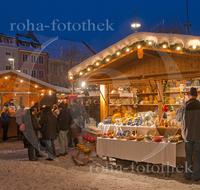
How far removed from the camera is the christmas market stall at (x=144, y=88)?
4328mm

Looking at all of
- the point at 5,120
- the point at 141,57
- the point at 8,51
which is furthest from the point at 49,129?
the point at 8,51

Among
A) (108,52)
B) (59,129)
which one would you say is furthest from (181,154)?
(59,129)

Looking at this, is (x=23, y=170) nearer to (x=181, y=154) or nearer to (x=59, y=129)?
(x=59, y=129)

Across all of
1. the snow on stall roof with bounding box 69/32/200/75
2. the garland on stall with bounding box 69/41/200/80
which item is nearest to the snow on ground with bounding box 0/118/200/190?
the garland on stall with bounding box 69/41/200/80

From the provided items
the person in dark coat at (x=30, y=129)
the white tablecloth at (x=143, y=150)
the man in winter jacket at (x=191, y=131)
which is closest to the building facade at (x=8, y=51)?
the person in dark coat at (x=30, y=129)

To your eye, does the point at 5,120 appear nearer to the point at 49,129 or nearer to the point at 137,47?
the point at 49,129

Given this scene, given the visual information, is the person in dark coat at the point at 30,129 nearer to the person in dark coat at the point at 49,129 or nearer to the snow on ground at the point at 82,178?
the person in dark coat at the point at 49,129

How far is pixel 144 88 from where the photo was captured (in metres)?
7.76

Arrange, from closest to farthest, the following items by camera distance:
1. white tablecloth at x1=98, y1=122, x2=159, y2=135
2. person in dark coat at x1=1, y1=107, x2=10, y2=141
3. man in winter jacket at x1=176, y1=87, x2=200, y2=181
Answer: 1. man in winter jacket at x1=176, y1=87, x2=200, y2=181
2. white tablecloth at x1=98, y1=122, x2=159, y2=135
3. person in dark coat at x1=1, y1=107, x2=10, y2=141

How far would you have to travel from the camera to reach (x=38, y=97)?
13.1 meters

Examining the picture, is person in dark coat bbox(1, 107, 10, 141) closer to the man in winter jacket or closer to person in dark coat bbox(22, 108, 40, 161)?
person in dark coat bbox(22, 108, 40, 161)

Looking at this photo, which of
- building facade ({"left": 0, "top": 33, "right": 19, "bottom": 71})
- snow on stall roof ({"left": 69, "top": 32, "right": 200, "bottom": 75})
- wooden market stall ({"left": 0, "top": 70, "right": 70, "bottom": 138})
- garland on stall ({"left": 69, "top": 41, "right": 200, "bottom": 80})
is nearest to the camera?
snow on stall roof ({"left": 69, "top": 32, "right": 200, "bottom": 75})

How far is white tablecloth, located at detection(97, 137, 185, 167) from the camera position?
13.6 feet

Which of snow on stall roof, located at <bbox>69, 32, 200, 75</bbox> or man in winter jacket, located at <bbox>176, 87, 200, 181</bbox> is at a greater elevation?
snow on stall roof, located at <bbox>69, 32, 200, 75</bbox>
